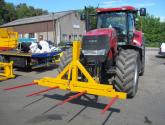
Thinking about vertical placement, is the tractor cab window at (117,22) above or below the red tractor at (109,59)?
above

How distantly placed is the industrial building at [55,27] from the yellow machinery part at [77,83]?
37.3 m

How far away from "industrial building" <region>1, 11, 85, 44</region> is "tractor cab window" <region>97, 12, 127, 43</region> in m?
34.7

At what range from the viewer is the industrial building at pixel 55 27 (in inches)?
1781

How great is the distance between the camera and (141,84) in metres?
9.43

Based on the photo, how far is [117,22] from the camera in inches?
351

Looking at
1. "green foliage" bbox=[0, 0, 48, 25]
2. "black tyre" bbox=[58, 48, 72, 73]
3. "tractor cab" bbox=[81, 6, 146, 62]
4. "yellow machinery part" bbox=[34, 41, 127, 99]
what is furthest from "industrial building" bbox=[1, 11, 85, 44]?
"yellow machinery part" bbox=[34, 41, 127, 99]

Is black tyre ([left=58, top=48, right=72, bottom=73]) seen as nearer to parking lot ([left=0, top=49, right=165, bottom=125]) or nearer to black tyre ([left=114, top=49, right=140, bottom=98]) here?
parking lot ([left=0, top=49, right=165, bottom=125])

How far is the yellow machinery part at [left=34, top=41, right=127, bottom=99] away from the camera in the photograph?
5.74 m

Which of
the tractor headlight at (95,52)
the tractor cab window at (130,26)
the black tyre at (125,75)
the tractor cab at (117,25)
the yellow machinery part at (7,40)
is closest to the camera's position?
the black tyre at (125,75)

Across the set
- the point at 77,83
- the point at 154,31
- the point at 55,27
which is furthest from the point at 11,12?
the point at 77,83

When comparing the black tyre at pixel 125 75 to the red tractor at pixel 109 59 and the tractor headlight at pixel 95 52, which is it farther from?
the tractor headlight at pixel 95 52

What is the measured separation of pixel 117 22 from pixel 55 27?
3687cm

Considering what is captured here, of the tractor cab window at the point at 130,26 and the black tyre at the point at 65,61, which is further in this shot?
the tractor cab window at the point at 130,26

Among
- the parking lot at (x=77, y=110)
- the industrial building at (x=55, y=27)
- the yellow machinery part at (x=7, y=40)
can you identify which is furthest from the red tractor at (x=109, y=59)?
the industrial building at (x=55, y=27)
